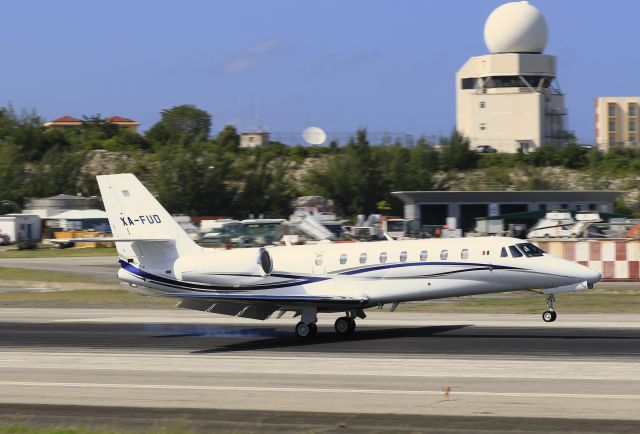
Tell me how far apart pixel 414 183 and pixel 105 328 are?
3194 inches

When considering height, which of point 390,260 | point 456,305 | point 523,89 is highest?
point 523,89

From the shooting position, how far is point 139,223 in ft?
89.6

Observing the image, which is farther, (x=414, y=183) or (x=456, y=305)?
(x=414, y=183)

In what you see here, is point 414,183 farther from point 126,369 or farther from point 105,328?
point 126,369

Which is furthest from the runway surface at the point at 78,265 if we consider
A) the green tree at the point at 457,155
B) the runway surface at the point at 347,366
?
the green tree at the point at 457,155

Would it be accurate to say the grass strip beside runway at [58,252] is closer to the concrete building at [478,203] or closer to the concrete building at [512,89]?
the concrete building at [478,203]

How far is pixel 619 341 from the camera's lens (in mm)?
23156

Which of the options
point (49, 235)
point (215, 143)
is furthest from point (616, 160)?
point (49, 235)

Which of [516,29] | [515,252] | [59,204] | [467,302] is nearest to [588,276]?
[515,252]

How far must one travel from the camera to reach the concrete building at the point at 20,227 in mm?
82438

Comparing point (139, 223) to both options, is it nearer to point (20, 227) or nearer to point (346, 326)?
point (346, 326)

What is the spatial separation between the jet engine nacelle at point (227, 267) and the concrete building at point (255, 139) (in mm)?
111156

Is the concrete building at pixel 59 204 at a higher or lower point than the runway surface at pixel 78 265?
higher

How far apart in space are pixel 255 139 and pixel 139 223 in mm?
117023
